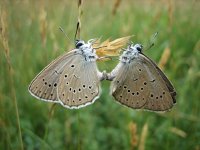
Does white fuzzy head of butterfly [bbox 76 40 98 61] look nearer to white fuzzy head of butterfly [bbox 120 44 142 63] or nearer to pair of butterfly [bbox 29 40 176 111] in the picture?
pair of butterfly [bbox 29 40 176 111]

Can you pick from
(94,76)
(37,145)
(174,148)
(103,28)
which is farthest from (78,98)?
(103,28)

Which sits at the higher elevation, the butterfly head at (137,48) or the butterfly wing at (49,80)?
the butterfly head at (137,48)

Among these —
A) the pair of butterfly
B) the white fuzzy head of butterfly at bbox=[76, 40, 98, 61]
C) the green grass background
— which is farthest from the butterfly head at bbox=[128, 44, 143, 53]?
the green grass background

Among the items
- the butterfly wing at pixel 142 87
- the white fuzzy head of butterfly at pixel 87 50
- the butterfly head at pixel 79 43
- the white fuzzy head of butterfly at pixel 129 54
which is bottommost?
the butterfly wing at pixel 142 87

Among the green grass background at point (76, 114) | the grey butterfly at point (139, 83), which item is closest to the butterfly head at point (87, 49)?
the grey butterfly at point (139, 83)

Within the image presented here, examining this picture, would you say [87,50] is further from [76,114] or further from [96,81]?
[76,114]

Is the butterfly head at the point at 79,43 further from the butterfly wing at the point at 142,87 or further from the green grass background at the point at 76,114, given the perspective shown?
the green grass background at the point at 76,114

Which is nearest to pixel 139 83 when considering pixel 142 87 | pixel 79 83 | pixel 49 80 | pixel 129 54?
pixel 142 87
